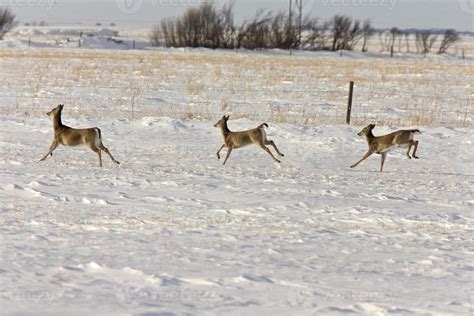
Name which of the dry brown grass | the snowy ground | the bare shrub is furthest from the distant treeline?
the snowy ground

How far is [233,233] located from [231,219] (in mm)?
703

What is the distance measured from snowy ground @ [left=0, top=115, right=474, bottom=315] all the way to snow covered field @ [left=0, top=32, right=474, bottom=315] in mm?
25

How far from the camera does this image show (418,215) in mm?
9758

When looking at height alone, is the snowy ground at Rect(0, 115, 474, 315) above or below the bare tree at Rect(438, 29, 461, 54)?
below

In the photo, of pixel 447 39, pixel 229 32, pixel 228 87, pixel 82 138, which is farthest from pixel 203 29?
pixel 82 138

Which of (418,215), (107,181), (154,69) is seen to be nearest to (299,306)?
(418,215)

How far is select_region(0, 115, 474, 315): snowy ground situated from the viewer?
20.9ft

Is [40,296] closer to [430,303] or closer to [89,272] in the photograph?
[89,272]

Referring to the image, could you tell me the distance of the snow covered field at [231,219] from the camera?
643 centimetres

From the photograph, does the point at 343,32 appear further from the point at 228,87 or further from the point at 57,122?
the point at 57,122

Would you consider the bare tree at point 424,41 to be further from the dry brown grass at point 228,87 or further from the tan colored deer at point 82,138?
the tan colored deer at point 82,138

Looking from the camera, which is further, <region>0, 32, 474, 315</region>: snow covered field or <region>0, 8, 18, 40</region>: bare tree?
<region>0, 8, 18, 40</region>: bare tree

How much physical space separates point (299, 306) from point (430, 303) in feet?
3.80

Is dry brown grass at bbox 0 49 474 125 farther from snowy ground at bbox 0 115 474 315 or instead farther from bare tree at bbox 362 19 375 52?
bare tree at bbox 362 19 375 52
